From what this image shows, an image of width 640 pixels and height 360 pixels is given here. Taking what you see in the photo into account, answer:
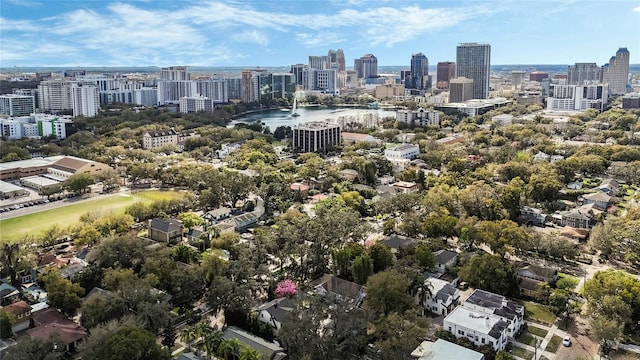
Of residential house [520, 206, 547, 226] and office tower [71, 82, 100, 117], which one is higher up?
office tower [71, 82, 100, 117]

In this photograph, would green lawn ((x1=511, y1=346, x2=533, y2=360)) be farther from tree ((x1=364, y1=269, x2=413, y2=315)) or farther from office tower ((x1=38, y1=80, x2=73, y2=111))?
office tower ((x1=38, y1=80, x2=73, y2=111))

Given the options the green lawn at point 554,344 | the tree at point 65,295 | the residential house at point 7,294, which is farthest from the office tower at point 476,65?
the residential house at point 7,294

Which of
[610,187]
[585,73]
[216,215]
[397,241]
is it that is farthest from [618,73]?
[216,215]

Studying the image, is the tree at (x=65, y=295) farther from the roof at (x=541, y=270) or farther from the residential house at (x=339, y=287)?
the roof at (x=541, y=270)

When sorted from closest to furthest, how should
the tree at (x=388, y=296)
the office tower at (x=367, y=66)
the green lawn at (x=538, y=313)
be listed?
the tree at (x=388, y=296)
the green lawn at (x=538, y=313)
the office tower at (x=367, y=66)

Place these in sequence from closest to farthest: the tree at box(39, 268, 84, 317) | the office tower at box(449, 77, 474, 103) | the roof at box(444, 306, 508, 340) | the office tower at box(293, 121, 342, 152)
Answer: the roof at box(444, 306, 508, 340) < the tree at box(39, 268, 84, 317) < the office tower at box(293, 121, 342, 152) < the office tower at box(449, 77, 474, 103)

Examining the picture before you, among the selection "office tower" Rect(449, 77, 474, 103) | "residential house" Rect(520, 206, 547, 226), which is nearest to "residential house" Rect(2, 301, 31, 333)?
"residential house" Rect(520, 206, 547, 226)

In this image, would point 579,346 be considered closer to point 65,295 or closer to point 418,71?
point 65,295

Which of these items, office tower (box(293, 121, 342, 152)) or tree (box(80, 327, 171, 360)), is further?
office tower (box(293, 121, 342, 152))
